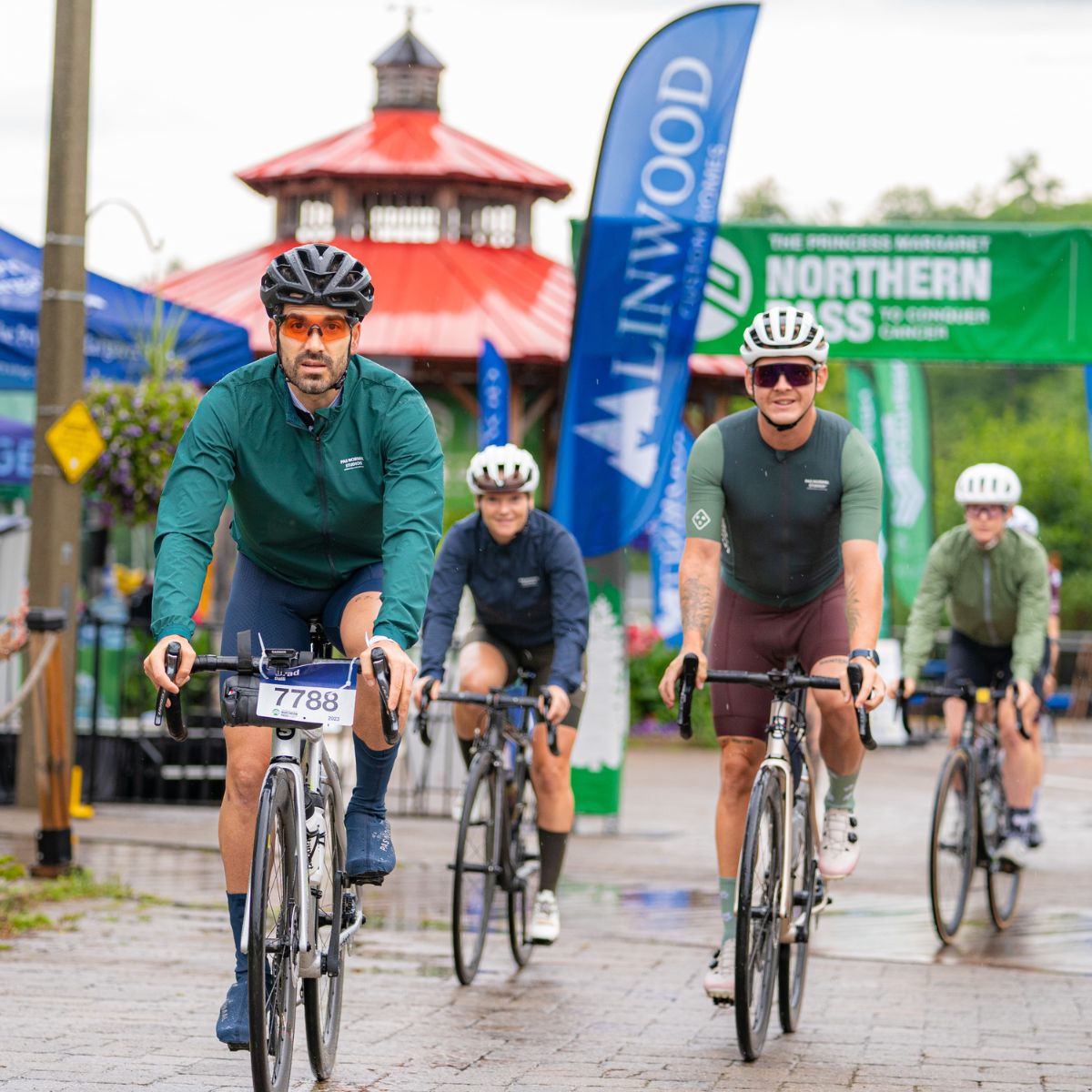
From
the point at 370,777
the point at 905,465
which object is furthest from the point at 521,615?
the point at 905,465

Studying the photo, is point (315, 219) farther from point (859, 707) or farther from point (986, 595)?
point (859, 707)

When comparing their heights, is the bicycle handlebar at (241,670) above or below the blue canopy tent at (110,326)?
below

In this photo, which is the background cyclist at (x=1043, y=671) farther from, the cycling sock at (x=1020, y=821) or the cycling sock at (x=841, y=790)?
the cycling sock at (x=841, y=790)

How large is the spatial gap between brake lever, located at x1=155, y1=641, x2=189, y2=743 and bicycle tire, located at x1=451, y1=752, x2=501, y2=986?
2901 mm

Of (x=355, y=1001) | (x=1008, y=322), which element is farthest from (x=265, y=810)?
(x=1008, y=322)

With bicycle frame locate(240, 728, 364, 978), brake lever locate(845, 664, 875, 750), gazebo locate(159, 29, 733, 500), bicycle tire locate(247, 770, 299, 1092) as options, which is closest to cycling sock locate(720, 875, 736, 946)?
brake lever locate(845, 664, 875, 750)

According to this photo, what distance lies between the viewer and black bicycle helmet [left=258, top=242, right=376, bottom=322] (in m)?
5.15

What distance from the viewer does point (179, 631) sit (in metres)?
4.78

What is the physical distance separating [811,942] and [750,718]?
2.46m

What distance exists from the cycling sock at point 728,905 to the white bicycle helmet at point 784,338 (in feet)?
5.84

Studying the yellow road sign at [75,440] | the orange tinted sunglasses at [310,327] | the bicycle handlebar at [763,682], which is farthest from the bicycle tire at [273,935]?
the yellow road sign at [75,440]

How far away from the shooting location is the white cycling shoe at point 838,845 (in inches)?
285

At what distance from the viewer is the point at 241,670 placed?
491cm

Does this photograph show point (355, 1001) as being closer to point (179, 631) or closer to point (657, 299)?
point (179, 631)
